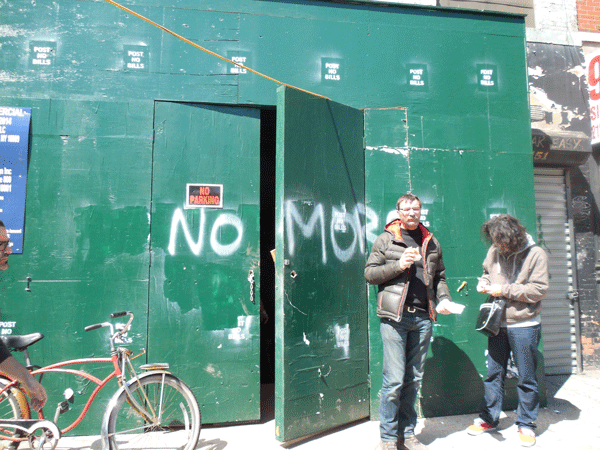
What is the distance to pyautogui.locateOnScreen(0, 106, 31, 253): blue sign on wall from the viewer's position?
3.85 meters

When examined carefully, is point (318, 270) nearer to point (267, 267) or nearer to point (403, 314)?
point (403, 314)

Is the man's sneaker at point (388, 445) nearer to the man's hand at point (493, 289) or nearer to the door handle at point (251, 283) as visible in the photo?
the man's hand at point (493, 289)

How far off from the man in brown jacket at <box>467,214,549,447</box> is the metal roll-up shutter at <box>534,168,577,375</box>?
2578mm

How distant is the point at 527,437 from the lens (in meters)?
3.55

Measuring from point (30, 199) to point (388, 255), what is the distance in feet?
11.6

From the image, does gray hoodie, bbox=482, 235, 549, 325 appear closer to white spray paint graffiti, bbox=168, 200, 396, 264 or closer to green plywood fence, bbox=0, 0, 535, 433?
green plywood fence, bbox=0, 0, 535, 433

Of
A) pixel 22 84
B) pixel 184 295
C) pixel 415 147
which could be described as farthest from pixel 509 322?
pixel 22 84

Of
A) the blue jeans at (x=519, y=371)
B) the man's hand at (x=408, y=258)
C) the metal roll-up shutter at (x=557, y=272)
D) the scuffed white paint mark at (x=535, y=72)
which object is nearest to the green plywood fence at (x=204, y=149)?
the blue jeans at (x=519, y=371)

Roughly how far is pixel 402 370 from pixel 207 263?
215 cm

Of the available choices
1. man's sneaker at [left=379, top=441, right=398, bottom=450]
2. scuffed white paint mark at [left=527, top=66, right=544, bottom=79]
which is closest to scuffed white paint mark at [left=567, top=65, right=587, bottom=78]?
scuffed white paint mark at [left=527, top=66, right=544, bottom=79]

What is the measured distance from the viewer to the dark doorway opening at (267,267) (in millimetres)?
5406

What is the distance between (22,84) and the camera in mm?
3990

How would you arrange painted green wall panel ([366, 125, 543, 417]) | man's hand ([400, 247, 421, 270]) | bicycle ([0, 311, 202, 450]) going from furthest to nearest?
painted green wall panel ([366, 125, 543, 417]) < man's hand ([400, 247, 421, 270]) < bicycle ([0, 311, 202, 450])

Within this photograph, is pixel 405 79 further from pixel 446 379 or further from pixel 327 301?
pixel 446 379
